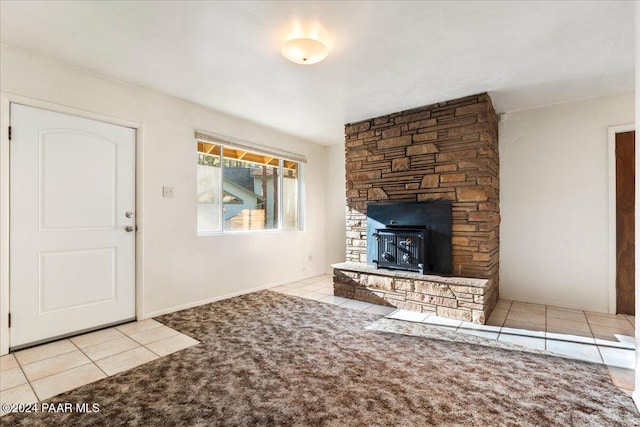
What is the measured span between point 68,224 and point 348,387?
269 cm

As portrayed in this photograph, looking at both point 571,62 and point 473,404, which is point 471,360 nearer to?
point 473,404

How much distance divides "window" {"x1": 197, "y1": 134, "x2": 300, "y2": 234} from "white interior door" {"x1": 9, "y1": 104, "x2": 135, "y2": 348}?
0.87 metres

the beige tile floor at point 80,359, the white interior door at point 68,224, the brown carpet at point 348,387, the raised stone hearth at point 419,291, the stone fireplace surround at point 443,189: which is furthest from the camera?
the stone fireplace surround at point 443,189

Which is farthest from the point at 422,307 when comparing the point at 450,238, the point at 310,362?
the point at 310,362

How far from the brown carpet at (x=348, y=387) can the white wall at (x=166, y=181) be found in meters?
1.01

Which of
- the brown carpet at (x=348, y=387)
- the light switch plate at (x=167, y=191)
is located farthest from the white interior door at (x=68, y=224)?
the brown carpet at (x=348, y=387)

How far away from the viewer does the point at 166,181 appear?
334 centimetres

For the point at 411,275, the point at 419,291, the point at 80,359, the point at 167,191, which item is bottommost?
the point at 80,359

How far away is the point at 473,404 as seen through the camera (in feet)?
5.56

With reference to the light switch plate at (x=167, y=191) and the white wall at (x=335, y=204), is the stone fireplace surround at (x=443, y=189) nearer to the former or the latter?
the white wall at (x=335, y=204)

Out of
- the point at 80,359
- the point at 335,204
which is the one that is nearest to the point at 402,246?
the point at 335,204

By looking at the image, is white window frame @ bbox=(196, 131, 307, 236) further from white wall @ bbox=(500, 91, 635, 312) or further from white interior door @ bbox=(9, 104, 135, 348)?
white wall @ bbox=(500, 91, 635, 312)

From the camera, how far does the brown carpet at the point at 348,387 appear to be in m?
1.58

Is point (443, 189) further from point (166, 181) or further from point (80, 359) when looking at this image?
point (80, 359)
